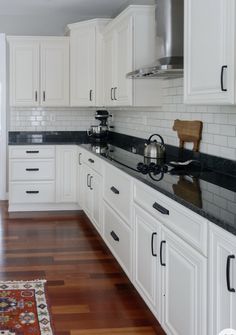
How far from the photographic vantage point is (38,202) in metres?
6.55

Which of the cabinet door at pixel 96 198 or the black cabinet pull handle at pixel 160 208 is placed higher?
the black cabinet pull handle at pixel 160 208

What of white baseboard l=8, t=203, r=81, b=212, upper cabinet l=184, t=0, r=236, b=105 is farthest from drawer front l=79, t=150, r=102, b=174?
upper cabinet l=184, t=0, r=236, b=105

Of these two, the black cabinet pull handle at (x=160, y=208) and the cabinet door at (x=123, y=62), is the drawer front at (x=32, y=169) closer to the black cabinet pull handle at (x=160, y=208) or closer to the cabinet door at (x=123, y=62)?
the cabinet door at (x=123, y=62)

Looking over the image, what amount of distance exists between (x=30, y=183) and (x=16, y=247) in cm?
174

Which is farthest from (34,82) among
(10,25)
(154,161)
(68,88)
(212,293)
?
(212,293)

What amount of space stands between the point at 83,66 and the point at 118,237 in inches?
119

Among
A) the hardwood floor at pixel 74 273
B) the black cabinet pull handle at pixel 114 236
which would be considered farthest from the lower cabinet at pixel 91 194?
the black cabinet pull handle at pixel 114 236

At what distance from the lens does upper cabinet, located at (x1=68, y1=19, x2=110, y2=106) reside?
20.3 feet

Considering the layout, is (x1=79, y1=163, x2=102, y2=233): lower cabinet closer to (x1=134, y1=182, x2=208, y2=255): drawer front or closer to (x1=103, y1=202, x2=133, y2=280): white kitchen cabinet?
(x1=103, y1=202, x2=133, y2=280): white kitchen cabinet

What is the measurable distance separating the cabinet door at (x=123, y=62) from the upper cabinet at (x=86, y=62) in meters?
1.07

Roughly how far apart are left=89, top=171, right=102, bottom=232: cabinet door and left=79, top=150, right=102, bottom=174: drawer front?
7cm

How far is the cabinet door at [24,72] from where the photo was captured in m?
6.52

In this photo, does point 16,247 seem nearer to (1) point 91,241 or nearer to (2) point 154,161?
(1) point 91,241

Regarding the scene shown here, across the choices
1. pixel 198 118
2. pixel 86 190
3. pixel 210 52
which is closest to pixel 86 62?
pixel 86 190
